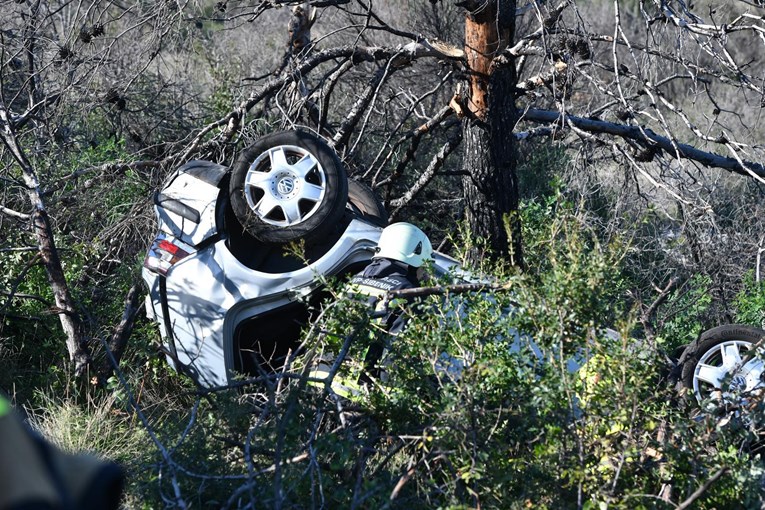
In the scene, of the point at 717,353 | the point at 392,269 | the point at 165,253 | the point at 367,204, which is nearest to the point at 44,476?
the point at 392,269

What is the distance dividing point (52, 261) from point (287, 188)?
5.37 ft

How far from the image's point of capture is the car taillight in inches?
213

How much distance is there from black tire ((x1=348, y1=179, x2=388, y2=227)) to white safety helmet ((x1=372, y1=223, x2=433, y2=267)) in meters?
0.55

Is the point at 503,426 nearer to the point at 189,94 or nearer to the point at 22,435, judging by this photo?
the point at 22,435

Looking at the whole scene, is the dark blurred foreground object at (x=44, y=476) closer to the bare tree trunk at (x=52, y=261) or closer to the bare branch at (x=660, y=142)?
the bare tree trunk at (x=52, y=261)

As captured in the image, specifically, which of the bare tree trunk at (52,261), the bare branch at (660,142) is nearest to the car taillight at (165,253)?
the bare tree trunk at (52,261)

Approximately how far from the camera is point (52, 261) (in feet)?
18.5

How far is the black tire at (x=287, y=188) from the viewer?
518 centimetres

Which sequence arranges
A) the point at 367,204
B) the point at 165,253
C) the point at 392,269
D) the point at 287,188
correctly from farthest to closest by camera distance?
the point at 367,204
the point at 165,253
the point at 287,188
the point at 392,269

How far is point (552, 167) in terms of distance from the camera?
887 cm

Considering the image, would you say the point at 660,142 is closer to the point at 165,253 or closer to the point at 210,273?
the point at 210,273

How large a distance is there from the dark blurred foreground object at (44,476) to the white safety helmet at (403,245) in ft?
10.3

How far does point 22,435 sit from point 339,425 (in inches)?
95.6

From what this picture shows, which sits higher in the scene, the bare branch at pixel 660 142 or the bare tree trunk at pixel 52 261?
the bare branch at pixel 660 142
